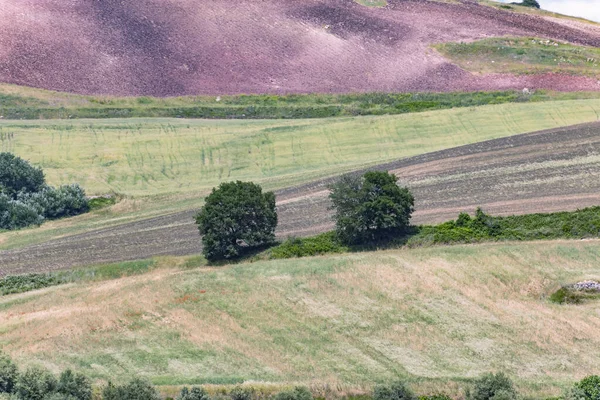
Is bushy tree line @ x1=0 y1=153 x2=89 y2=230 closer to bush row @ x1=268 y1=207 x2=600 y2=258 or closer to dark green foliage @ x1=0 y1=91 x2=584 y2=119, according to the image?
dark green foliage @ x1=0 y1=91 x2=584 y2=119

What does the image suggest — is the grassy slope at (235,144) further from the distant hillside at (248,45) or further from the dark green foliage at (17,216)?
the distant hillside at (248,45)

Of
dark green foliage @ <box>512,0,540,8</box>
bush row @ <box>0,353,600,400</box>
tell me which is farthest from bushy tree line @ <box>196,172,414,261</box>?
dark green foliage @ <box>512,0,540,8</box>

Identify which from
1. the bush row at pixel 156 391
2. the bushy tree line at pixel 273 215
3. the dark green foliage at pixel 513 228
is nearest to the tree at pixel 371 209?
the bushy tree line at pixel 273 215

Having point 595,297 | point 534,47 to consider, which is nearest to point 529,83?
point 534,47

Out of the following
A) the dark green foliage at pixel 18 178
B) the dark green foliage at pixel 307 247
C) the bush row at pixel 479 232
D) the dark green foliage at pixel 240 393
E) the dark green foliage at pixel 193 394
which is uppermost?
the dark green foliage at pixel 18 178

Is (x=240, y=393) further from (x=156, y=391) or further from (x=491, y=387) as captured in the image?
(x=491, y=387)

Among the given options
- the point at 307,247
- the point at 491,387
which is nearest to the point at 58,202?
the point at 307,247

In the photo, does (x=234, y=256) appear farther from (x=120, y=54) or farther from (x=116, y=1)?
(x=116, y=1)
